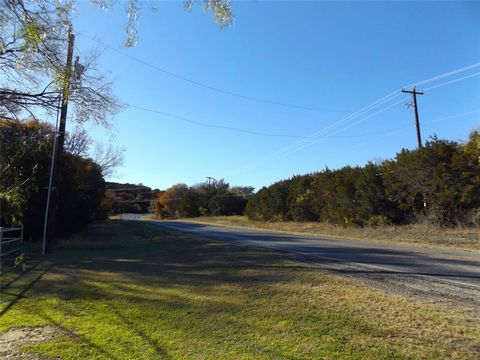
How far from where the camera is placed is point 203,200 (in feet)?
238

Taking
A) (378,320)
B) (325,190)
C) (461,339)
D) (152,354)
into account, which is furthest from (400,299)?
(325,190)

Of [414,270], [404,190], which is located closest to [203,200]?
[404,190]

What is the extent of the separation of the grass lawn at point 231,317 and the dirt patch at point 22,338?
4.4 inches

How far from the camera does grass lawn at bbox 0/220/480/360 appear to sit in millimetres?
4965

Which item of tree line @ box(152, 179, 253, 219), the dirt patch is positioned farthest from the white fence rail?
tree line @ box(152, 179, 253, 219)

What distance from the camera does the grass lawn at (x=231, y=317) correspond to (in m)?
4.96

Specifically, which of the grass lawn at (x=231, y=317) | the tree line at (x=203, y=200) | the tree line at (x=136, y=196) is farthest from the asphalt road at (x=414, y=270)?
the tree line at (x=136, y=196)

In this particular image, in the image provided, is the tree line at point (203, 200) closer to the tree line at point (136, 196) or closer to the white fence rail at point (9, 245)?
the tree line at point (136, 196)

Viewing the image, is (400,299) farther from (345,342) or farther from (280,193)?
(280,193)

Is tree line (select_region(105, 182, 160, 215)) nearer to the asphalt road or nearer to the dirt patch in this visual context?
the asphalt road

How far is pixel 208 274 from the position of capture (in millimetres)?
10109

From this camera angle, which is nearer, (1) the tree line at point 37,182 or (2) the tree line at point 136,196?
(1) the tree line at point 37,182

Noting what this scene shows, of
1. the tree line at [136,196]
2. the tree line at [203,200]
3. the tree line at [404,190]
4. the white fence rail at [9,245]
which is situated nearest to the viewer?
the white fence rail at [9,245]

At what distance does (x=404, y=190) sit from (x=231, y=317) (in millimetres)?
22593
